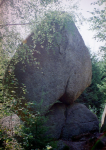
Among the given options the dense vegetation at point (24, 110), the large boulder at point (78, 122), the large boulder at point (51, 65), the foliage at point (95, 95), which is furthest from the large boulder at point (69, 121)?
the foliage at point (95, 95)

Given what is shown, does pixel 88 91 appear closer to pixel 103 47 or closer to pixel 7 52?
pixel 103 47

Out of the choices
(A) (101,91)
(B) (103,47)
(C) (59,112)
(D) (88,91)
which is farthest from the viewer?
(D) (88,91)

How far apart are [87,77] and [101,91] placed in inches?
238

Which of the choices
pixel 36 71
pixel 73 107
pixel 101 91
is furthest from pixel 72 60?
pixel 101 91

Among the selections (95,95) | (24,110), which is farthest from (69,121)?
(95,95)

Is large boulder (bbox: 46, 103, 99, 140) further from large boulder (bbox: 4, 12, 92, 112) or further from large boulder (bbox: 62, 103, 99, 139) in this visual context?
large boulder (bbox: 4, 12, 92, 112)

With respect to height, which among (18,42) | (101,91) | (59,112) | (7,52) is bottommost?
(59,112)

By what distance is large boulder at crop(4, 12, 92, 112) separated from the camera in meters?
5.18

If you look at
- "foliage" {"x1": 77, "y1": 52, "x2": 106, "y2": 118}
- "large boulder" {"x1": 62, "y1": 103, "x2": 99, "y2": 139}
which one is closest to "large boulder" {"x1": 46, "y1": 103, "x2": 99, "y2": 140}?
"large boulder" {"x1": 62, "y1": 103, "x2": 99, "y2": 139}

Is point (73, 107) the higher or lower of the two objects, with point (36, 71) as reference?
lower

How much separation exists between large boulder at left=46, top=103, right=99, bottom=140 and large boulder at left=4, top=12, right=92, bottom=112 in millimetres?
512

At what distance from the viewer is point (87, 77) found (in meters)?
7.13

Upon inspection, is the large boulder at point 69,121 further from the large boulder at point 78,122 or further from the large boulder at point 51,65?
the large boulder at point 51,65

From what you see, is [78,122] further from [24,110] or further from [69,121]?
[24,110]
